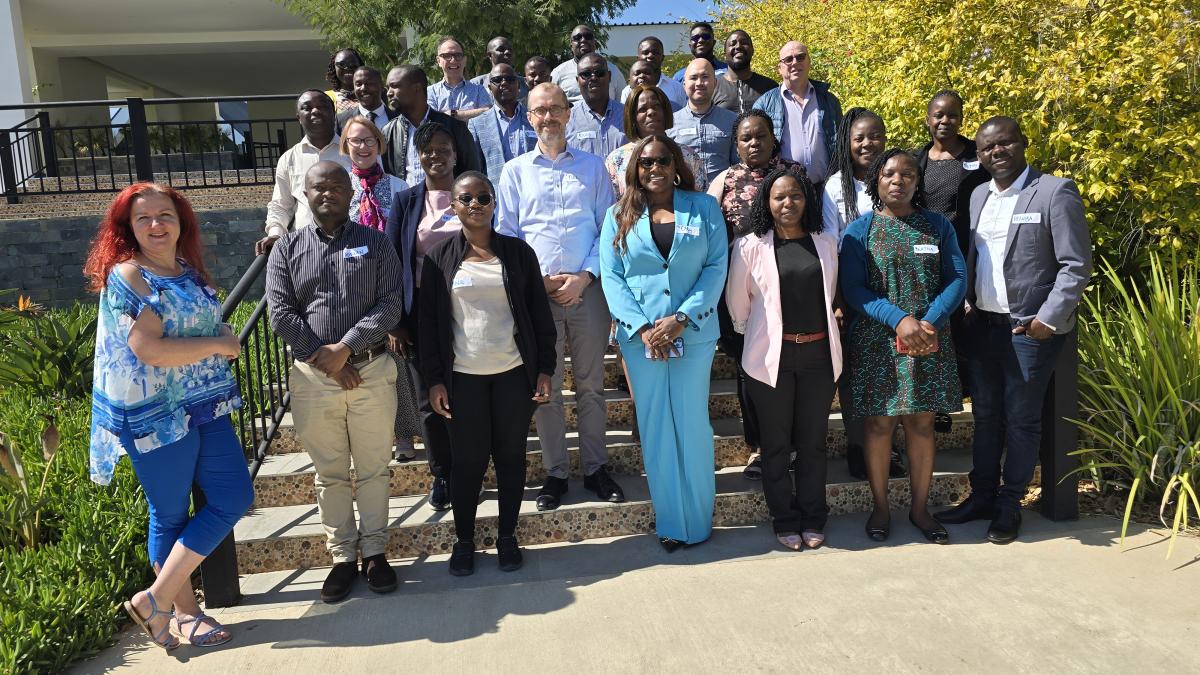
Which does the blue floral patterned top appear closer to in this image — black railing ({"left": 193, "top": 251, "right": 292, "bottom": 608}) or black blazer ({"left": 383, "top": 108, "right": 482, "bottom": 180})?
black railing ({"left": 193, "top": 251, "right": 292, "bottom": 608})

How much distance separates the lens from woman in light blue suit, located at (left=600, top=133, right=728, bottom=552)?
4.10 meters

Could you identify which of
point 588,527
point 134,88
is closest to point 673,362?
point 588,527

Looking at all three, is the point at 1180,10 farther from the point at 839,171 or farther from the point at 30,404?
the point at 30,404

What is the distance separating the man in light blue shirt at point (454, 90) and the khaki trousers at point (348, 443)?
3363 millimetres

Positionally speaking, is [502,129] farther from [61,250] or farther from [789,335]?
[61,250]

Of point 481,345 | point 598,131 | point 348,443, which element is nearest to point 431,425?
point 348,443

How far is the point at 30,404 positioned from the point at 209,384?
3.52 meters

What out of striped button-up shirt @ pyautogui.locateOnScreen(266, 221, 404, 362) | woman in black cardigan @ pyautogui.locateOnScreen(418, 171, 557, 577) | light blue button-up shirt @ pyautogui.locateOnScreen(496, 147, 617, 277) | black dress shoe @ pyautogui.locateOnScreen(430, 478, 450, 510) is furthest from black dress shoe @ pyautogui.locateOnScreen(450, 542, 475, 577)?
light blue button-up shirt @ pyautogui.locateOnScreen(496, 147, 617, 277)

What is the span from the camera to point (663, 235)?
13.6 feet

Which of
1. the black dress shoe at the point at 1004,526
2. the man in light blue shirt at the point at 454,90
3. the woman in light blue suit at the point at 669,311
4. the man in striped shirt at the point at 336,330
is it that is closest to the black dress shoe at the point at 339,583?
the man in striped shirt at the point at 336,330

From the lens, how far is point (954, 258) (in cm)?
414

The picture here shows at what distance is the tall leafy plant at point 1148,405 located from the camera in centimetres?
432

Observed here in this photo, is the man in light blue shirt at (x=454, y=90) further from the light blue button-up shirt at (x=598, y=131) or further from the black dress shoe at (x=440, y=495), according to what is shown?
the black dress shoe at (x=440, y=495)

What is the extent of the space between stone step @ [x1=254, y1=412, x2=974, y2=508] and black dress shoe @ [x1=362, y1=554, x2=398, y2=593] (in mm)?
790
